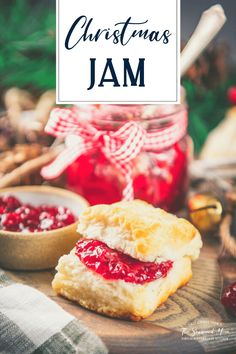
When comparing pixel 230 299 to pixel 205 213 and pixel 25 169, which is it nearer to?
pixel 205 213

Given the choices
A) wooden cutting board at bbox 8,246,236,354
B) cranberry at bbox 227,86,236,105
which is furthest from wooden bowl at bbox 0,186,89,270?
cranberry at bbox 227,86,236,105

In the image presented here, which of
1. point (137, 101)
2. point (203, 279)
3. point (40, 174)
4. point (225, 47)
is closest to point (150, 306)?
point (203, 279)

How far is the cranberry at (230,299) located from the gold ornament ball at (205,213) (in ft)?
1.05

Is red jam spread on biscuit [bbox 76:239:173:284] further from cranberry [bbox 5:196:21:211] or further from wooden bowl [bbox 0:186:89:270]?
cranberry [bbox 5:196:21:211]

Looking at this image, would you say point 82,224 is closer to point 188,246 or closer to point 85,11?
point 188,246

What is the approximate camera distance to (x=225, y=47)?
1.77 m

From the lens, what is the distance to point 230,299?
1.22 metres

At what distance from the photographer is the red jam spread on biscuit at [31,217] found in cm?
137

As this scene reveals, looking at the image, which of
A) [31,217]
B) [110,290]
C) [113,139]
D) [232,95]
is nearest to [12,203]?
[31,217]

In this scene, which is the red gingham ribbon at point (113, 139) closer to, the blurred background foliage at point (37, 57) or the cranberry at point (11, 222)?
the cranberry at point (11, 222)

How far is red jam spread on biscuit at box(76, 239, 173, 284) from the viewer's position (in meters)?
1.17

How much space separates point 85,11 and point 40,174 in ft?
1.59

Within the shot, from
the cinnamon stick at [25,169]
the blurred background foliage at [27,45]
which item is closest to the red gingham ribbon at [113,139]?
the cinnamon stick at [25,169]

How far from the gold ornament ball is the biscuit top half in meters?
A: 0.25
